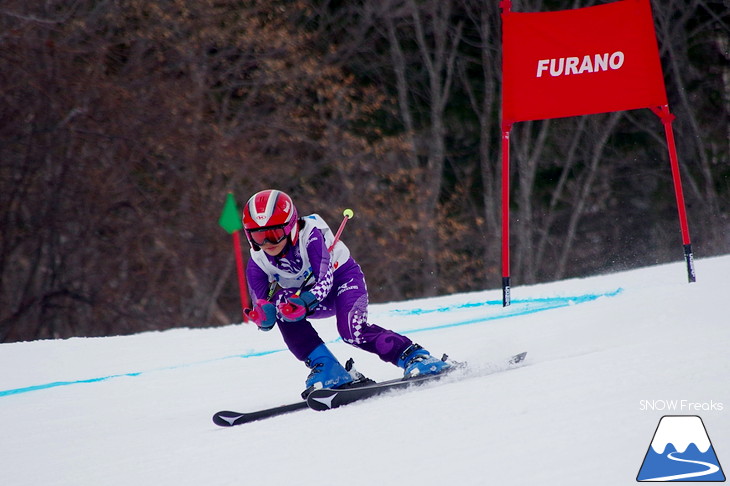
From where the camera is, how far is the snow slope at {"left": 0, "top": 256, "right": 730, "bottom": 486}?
3.50 meters

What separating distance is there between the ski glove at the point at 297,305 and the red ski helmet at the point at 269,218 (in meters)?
0.34

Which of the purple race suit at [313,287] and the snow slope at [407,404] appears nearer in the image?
the snow slope at [407,404]

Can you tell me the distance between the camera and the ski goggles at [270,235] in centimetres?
521

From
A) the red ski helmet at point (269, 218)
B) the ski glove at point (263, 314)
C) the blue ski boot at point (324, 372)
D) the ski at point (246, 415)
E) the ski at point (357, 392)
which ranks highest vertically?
the red ski helmet at point (269, 218)

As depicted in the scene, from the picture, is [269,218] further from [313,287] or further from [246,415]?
[246,415]

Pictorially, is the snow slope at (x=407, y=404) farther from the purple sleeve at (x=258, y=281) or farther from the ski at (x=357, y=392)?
the purple sleeve at (x=258, y=281)

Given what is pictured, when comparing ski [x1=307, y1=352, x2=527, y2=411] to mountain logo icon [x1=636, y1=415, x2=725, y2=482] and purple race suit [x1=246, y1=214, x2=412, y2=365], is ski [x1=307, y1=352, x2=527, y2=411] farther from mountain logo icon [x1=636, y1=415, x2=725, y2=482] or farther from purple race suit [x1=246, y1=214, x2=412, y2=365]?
mountain logo icon [x1=636, y1=415, x2=725, y2=482]

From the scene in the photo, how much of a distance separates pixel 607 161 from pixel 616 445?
20.9 metres

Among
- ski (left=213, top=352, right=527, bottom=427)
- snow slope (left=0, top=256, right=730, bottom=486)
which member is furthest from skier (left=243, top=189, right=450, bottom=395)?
snow slope (left=0, top=256, right=730, bottom=486)

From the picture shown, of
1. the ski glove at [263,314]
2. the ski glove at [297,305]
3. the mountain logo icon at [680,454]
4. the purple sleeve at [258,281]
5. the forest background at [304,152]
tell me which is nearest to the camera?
the mountain logo icon at [680,454]

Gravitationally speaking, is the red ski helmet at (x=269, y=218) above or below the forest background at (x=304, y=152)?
below

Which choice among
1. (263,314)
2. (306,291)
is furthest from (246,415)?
(306,291)

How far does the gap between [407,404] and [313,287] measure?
3.25ft

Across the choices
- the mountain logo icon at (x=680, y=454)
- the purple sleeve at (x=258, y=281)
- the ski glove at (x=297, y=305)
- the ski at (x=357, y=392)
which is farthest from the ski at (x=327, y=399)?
the mountain logo icon at (x=680, y=454)
